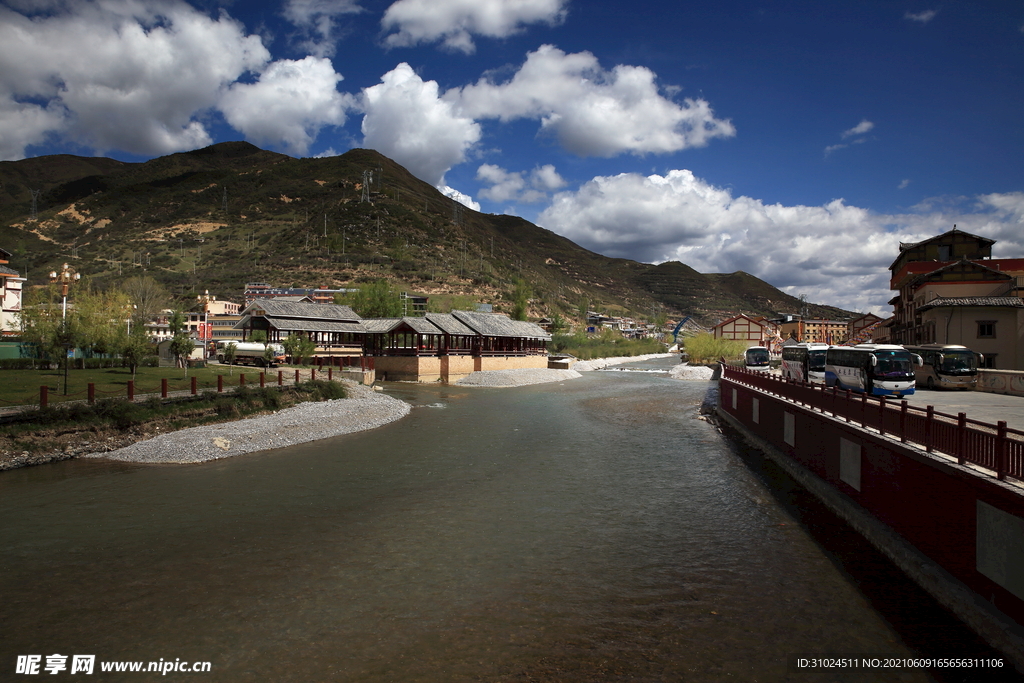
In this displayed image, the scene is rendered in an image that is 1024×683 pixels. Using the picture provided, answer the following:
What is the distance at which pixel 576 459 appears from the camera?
19422 mm

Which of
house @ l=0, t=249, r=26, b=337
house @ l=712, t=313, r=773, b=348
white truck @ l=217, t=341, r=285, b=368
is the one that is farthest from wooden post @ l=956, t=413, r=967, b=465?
house @ l=712, t=313, r=773, b=348

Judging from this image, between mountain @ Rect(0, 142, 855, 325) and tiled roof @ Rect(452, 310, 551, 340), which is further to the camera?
mountain @ Rect(0, 142, 855, 325)

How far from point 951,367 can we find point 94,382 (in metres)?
39.4

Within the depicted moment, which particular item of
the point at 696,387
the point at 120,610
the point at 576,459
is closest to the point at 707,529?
the point at 576,459

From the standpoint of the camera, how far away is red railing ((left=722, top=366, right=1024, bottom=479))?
22.4 feet

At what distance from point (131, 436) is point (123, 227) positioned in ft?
446

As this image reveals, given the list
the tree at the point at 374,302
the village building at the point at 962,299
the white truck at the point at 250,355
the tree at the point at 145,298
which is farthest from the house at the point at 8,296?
the village building at the point at 962,299

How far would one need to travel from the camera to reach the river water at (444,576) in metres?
7.07

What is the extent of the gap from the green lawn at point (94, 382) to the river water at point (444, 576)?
5.83 meters

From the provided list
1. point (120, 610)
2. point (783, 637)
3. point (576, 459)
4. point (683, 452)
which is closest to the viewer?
point (783, 637)

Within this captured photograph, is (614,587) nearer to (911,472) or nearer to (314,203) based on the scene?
(911,472)

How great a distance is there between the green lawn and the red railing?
81.9 ft

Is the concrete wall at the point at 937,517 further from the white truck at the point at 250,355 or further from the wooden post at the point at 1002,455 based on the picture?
the white truck at the point at 250,355

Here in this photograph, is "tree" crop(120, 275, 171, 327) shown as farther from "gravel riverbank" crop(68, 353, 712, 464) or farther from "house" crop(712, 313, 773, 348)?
"house" crop(712, 313, 773, 348)
